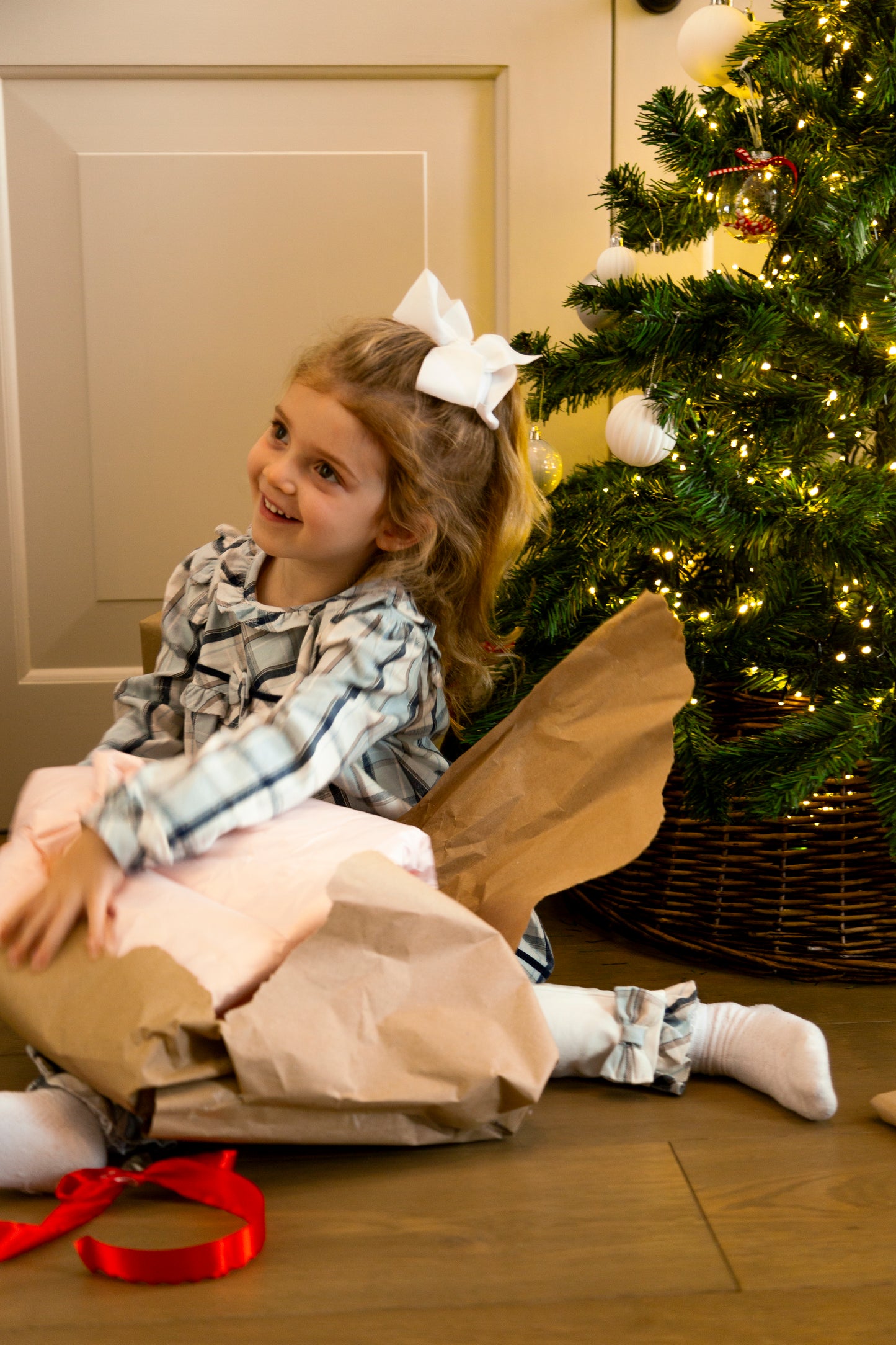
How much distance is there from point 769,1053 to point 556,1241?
0.79 ft

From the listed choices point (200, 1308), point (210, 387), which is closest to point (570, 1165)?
point (200, 1308)

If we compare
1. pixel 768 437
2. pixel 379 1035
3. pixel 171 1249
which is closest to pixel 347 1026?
pixel 379 1035

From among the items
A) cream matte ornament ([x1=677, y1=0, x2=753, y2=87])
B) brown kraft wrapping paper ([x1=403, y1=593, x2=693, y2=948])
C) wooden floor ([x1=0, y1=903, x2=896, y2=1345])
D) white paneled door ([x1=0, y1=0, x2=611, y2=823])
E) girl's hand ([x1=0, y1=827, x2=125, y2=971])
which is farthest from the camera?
white paneled door ([x1=0, y1=0, x2=611, y2=823])

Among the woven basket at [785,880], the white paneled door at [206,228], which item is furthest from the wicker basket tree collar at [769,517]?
the white paneled door at [206,228]

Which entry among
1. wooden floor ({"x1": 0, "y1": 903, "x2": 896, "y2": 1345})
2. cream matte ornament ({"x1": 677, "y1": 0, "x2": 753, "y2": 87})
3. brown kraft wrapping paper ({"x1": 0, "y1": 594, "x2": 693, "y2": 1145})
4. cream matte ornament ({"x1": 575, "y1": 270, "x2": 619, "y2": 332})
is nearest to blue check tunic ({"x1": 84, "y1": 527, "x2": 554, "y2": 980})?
brown kraft wrapping paper ({"x1": 0, "y1": 594, "x2": 693, "y2": 1145})

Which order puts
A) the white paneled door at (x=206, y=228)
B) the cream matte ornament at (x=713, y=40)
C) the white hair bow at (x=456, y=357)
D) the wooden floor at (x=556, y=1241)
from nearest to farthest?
the wooden floor at (x=556, y=1241) < the white hair bow at (x=456, y=357) < the cream matte ornament at (x=713, y=40) < the white paneled door at (x=206, y=228)

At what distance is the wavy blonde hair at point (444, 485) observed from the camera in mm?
926

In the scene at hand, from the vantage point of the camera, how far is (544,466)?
1.16 meters

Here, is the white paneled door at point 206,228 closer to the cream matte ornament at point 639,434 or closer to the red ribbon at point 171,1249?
the cream matte ornament at point 639,434

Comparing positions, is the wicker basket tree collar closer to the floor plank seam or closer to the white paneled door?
the floor plank seam

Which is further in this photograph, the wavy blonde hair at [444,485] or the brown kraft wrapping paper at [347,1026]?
the wavy blonde hair at [444,485]

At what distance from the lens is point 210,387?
1427 millimetres

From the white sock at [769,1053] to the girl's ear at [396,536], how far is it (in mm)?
440

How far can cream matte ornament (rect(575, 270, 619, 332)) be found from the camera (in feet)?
3.33
